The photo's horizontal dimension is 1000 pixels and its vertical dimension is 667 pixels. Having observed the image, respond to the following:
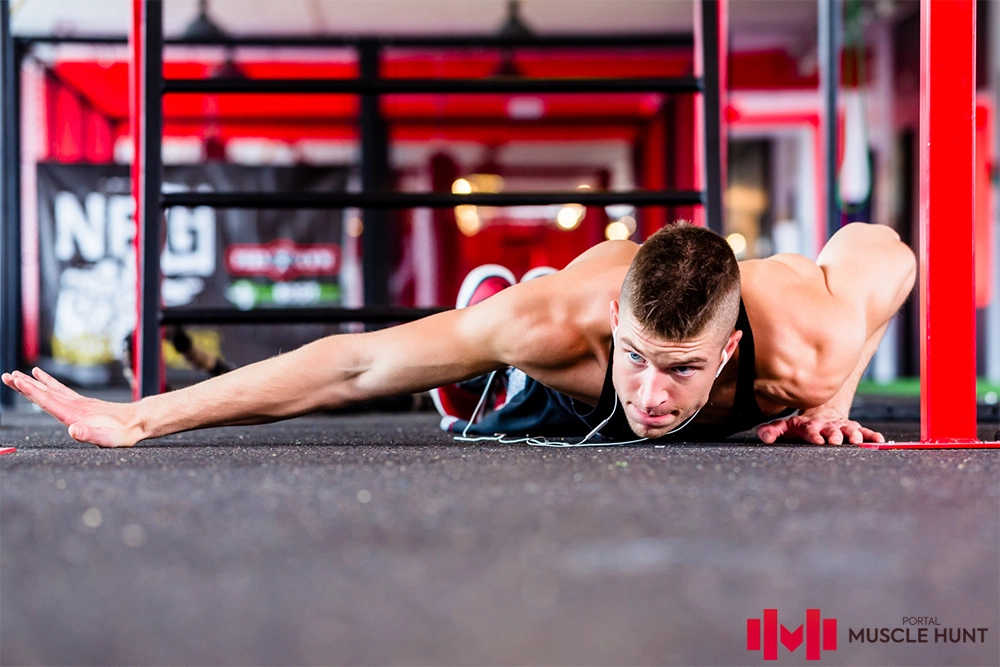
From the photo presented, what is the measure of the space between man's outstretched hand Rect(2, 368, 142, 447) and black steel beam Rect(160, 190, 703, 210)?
659mm

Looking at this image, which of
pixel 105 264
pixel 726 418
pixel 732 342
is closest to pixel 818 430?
pixel 726 418

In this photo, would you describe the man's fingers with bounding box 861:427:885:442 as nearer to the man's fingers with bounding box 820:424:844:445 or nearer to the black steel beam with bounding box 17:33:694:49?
the man's fingers with bounding box 820:424:844:445

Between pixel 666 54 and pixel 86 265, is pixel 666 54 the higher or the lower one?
the higher one

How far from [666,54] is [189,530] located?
6495 millimetres

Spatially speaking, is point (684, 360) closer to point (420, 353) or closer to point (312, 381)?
point (420, 353)

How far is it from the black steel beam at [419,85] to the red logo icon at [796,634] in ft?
5.65

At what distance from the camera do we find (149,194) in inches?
79.9

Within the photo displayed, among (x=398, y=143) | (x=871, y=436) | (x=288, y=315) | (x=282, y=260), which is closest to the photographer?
(x=871, y=436)

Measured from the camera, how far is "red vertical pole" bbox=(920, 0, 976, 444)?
1.46 m

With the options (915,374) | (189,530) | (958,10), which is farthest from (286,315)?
(915,374)

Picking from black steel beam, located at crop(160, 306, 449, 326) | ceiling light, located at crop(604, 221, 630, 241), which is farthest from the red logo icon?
ceiling light, located at crop(604, 221, 630, 241)

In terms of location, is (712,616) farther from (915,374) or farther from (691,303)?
(915,374)

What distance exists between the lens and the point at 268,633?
1.82ft

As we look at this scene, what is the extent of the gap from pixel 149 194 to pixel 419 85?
656 mm
